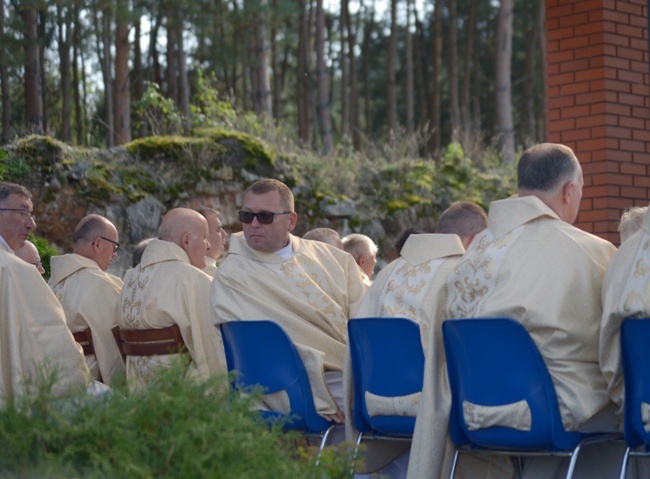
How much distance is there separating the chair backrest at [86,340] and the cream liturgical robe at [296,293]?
135cm

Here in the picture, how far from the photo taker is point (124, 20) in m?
15.5

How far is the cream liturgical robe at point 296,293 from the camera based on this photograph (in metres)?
5.72

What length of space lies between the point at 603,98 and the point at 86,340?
4.00 metres

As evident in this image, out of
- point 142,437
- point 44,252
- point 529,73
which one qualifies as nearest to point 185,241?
point 44,252

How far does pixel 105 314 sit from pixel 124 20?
9.51 m

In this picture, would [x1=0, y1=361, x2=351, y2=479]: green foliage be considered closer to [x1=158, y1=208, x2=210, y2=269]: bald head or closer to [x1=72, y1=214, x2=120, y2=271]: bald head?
[x1=158, y1=208, x2=210, y2=269]: bald head

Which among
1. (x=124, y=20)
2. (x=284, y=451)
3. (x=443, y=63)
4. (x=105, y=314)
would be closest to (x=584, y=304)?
(x=284, y=451)

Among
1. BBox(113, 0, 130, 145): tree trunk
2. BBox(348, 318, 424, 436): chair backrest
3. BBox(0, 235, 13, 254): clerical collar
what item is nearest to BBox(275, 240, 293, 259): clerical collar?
BBox(348, 318, 424, 436): chair backrest

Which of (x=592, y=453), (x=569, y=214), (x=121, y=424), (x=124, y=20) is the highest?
(x=124, y=20)

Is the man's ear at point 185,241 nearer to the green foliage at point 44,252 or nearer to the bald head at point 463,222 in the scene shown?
the bald head at point 463,222

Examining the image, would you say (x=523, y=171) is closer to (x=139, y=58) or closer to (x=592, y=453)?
(x=592, y=453)

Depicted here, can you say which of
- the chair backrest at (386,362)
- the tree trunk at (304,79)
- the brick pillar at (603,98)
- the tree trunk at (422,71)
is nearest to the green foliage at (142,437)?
the chair backrest at (386,362)

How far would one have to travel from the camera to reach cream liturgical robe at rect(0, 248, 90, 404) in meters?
4.79

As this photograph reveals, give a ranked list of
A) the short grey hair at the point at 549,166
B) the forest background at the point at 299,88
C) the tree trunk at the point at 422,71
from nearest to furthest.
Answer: the short grey hair at the point at 549,166 → the forest background at the point at 299,88 → the tree trunk at the point at 422,71
